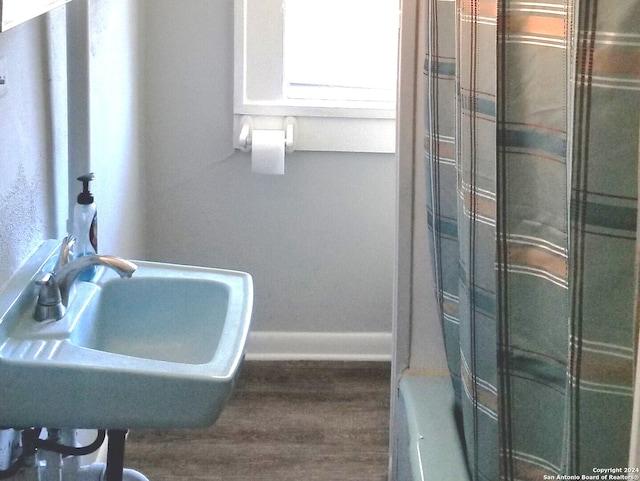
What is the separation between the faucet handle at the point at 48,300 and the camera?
136 centimetres

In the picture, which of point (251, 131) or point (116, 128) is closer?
point (116, 128)

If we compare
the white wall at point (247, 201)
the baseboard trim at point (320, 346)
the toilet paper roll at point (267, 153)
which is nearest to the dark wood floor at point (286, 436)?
the baseboard trim at point (320, 346)

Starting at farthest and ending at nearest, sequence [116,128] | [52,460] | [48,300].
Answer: [116,128] < [52,460] < [48,300]

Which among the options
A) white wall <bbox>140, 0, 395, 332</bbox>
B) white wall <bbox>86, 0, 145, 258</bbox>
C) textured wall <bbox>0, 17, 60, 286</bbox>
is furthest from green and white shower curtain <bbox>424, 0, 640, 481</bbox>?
white wall <bbox>140, 0, 395, 332</bbox>

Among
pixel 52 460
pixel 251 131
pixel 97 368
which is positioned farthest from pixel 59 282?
pixel 251 131

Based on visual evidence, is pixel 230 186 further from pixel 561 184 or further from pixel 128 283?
pixel 561 184

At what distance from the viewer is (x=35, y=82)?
153 cm

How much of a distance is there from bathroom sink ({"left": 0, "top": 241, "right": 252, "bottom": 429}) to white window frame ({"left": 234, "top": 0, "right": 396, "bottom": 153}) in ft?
→ 4.12

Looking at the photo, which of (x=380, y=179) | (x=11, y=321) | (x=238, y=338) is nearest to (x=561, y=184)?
(x=238, y=338)

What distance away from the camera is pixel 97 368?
1214 mm

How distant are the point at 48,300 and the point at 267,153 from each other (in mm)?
1346

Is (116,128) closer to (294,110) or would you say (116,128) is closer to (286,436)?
(294,110)

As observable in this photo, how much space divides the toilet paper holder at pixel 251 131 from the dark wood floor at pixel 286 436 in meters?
0.75

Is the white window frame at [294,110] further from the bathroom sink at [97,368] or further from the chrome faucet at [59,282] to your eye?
the chrome faucet at [59,282]
